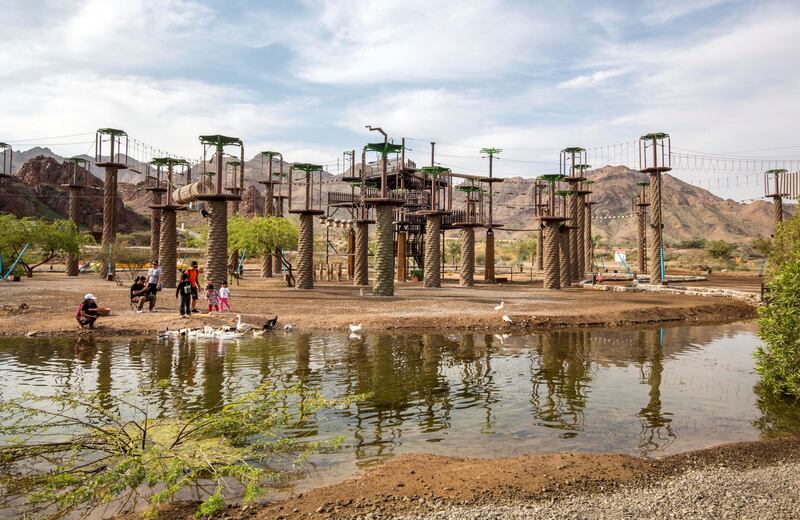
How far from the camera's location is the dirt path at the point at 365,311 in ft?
68.1

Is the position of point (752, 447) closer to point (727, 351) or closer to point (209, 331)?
point (727, 351)

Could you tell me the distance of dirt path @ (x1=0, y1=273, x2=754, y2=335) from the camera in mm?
20750

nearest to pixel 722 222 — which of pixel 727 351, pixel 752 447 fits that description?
pixel 727 351

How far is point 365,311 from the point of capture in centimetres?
2475

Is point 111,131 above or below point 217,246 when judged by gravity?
above

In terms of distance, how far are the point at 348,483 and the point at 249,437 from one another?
268cm

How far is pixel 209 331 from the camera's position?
18.9 m

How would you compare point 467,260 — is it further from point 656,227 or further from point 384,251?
point 656,227

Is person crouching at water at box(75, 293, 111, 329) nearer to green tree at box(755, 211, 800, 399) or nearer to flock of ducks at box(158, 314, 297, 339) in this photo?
flock of ducks at box(158, 314, 297, 339)

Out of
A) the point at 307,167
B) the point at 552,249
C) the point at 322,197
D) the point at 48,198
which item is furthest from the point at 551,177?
the point at 322,197

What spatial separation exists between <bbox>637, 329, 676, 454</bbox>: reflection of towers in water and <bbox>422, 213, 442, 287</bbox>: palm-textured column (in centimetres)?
2357

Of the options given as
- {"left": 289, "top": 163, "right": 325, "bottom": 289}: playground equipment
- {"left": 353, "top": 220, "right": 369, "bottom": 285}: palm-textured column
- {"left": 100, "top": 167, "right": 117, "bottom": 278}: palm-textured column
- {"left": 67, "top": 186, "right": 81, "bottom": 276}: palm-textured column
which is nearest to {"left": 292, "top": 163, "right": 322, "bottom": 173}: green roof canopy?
{"left": 289, "top": 163, "right": 325, "bottom": 289}: playground equipment

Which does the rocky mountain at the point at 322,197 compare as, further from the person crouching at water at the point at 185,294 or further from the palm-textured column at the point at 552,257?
the person crouching at water at the point at 185,294

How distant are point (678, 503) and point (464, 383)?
699cm
